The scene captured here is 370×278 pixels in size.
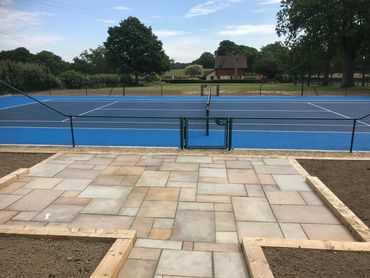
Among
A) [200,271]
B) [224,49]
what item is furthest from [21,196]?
[224,49]

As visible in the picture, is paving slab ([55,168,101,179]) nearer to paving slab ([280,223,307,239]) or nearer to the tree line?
paving slab ([280,223,307,239])

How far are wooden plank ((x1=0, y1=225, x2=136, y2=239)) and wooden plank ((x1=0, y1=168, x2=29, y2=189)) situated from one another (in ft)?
7.21

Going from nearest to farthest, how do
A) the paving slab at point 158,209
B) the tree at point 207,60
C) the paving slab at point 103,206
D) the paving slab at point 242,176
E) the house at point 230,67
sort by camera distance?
the paving slab at point 158,209
the paving slab at point 103,206
the paving slab at point 242,176
the house at point 230,67
the tree at point 207,60

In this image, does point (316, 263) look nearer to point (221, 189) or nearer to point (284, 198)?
point (284, 198)

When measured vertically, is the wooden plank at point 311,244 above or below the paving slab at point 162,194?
above

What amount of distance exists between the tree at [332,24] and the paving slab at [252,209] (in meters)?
34.2

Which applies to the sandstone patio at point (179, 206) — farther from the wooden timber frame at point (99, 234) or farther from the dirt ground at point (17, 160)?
the dirt ground at point (17, 160)

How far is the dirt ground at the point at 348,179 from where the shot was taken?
546cm

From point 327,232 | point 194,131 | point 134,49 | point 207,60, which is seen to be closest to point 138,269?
point 327,232

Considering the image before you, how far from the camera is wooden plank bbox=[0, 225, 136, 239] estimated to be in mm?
4277

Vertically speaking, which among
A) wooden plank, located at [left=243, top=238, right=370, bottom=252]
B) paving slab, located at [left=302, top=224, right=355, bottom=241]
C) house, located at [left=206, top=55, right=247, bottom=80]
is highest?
house, located at [left=206, top=55, right=247, bottom=80]

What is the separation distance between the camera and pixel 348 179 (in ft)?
22.0

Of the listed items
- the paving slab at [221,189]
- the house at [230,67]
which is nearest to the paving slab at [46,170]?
the paving slab at [221,189]

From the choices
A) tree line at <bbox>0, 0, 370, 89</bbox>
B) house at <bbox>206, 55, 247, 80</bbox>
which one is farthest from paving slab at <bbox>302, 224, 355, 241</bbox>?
house at <bbox>206, 55, 247, 80</bbox>
